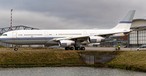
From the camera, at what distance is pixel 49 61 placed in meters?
52.2

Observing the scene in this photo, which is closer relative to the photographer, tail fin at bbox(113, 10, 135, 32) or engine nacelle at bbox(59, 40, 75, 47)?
engine nacelle at bbox(59, 40, 75, 47)

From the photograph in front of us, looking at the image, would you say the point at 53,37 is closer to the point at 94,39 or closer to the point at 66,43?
the point at 66,43

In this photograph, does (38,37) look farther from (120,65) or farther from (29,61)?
(120,65)

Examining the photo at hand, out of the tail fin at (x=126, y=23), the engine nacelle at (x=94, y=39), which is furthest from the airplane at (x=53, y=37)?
the tail fin at (x=126, y=23)

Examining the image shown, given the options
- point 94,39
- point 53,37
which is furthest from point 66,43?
point 94,39

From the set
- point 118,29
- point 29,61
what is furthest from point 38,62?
point 118,29

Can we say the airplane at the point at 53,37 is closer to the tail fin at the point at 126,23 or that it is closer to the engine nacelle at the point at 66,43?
the engine nacelle at the point at 66,43

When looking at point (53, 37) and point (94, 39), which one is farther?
point (53, 37)

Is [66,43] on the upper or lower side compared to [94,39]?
lower

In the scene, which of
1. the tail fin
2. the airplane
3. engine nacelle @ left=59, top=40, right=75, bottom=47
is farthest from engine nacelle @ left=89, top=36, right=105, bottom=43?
the tail fin

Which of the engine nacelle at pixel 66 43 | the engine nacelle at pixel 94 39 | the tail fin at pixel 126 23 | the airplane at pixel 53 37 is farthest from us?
the tail fin at pixel 126 23

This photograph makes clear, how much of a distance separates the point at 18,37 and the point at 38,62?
15.6 m

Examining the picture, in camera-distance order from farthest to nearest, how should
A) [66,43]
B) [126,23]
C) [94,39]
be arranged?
1. [126,23]
2. [94,39]
3. [66,43]

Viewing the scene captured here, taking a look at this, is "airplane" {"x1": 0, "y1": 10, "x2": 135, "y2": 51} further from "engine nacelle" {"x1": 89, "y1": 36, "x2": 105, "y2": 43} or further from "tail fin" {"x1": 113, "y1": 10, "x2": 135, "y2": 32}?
"tail fin" {"x1": 113, "y1": 10, "x2": 135, "y2": 32}
